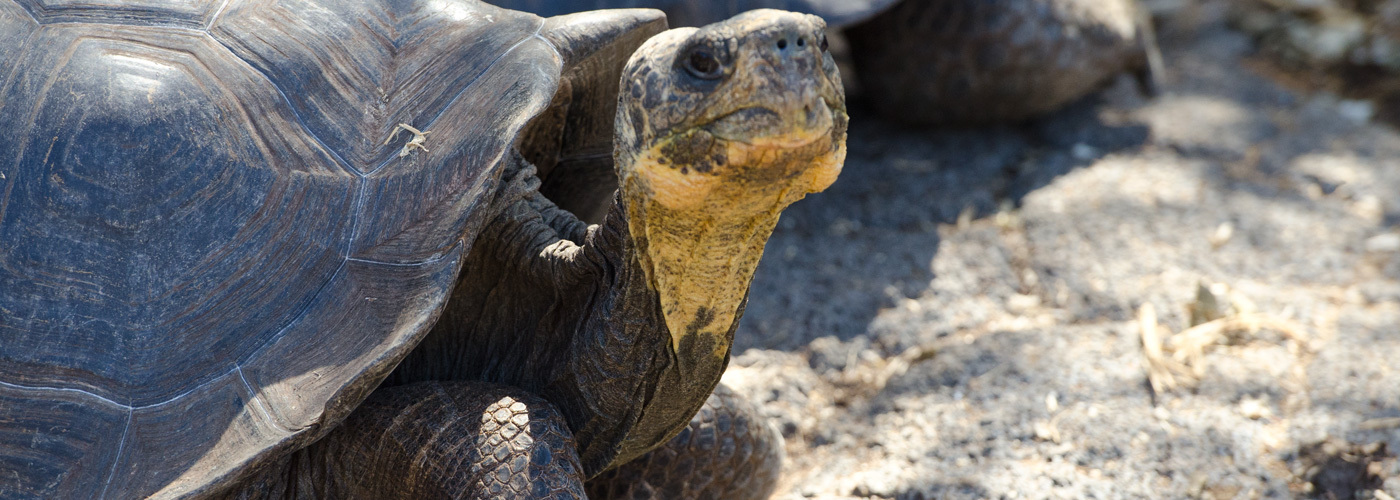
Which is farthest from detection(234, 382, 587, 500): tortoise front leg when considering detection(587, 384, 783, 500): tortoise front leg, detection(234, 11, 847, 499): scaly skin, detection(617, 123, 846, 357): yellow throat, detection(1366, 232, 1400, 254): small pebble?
detection(1366, 232, 1400, 254): small pebble

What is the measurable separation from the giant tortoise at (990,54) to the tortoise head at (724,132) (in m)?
2.43

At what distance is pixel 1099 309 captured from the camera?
2979 millimetres

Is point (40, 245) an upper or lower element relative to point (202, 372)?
upper

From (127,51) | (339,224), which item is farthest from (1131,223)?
(127,51)

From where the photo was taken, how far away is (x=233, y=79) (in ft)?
5.39

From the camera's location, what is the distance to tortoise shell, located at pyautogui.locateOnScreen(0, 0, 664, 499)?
1.54m

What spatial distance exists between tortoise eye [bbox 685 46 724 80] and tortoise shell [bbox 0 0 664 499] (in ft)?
1.51

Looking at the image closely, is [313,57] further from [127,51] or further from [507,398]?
[507,398]

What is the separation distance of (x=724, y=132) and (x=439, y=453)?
741 millimetres

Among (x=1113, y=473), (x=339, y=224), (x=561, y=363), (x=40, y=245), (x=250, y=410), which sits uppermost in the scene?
(x=40, y=245)

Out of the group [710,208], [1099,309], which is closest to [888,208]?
[1099,309]

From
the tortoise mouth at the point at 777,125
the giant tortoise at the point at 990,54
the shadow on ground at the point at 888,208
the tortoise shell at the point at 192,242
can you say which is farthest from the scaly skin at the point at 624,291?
the giant tortoise at the point at 990,54

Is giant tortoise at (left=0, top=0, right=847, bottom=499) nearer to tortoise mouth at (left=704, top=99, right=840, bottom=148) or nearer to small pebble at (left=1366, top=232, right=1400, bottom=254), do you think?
tortoise mouth at (left=704, top=99, right=840, bottom=148)

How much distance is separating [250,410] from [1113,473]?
1766mm
